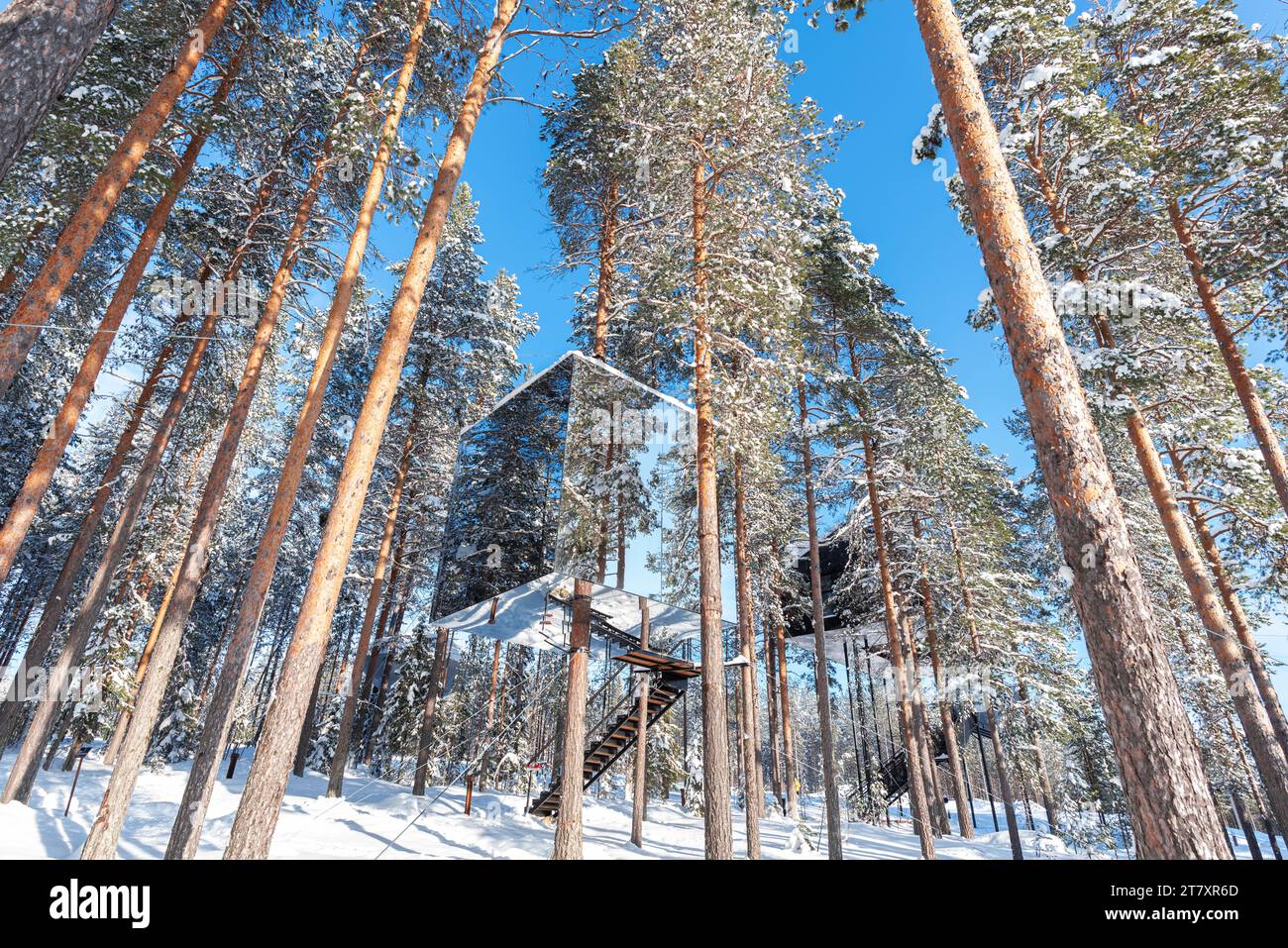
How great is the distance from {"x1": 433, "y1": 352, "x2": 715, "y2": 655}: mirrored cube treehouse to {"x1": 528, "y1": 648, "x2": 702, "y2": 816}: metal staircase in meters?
0.77

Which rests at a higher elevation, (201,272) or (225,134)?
(225,134)

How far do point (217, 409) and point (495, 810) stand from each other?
12685 mm

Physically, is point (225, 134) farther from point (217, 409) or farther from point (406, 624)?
point (406, 624)

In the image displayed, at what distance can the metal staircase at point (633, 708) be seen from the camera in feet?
35.3

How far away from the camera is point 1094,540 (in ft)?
13.4

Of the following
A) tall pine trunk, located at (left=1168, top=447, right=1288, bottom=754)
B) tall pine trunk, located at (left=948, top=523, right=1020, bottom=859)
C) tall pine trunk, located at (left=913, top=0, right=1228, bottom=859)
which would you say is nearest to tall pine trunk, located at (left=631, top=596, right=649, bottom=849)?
tall pine trunk, located at (left=913, top=0, right=1228, bottom=859)

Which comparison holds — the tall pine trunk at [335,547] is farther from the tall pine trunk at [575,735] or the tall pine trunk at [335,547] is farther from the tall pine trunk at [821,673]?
the tall pine trunk at [821,673]

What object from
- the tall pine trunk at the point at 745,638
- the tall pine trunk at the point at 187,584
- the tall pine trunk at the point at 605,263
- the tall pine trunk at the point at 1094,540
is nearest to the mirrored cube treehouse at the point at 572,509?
the tall pine trunk at the point at 605,263

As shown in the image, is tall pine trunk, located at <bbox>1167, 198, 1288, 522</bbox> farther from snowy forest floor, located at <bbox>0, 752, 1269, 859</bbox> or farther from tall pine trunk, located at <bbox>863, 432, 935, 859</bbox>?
snowy forest floor, located at <bbox>0, 752, 1269, 859</bbox>

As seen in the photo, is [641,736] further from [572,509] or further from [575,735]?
[572,509]

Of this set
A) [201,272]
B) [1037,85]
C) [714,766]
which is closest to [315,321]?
[201,272]

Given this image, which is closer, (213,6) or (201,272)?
(213,6)
